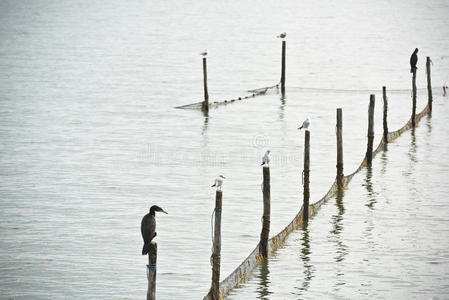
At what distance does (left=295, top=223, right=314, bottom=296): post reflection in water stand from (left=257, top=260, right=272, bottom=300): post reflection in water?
2.05 ft

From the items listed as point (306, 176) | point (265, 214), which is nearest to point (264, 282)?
point (265, 214)

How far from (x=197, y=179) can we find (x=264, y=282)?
10.7 metres

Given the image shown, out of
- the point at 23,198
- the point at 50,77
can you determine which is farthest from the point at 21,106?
the point at 23,198

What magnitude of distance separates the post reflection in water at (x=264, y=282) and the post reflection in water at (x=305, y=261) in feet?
2.05

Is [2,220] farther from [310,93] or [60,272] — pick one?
[310,93]

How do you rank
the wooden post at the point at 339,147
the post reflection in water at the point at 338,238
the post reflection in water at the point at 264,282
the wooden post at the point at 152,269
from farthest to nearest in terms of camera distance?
1. the wooden post at the point at 339,147
2. the post reflection in water at the point at 338,238
3. the post reflection in water at the point at 264,282
4. the wooden post at the point at 152,269

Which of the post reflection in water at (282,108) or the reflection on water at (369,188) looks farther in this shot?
the post reflection in water at (282,108)

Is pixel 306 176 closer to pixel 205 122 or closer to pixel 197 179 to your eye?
pixel 197 179

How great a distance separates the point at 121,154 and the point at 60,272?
13782mm

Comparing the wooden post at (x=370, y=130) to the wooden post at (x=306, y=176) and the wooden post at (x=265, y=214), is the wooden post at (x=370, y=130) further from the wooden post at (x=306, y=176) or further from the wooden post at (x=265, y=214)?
→ the wooden post at (x=265, y=214)

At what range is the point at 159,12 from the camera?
136 meters

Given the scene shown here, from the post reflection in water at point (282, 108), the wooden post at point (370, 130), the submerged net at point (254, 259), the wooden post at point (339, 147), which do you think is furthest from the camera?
the post reflection in water at point (282, 108)

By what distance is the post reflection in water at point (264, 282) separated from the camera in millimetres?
15562

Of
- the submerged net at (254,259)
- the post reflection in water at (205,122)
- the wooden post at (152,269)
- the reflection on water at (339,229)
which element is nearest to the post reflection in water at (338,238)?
the reflection on water at (339,229)
